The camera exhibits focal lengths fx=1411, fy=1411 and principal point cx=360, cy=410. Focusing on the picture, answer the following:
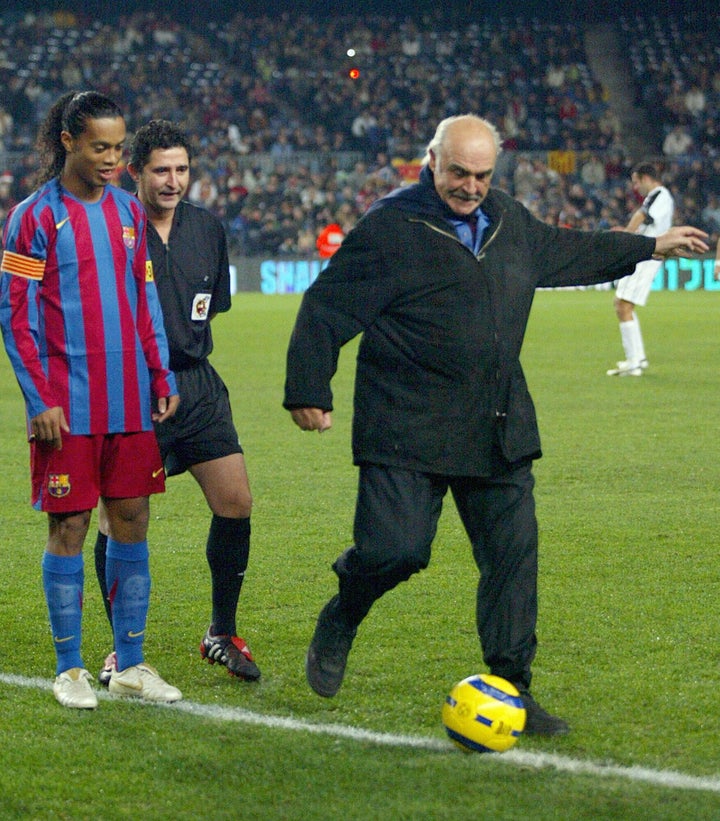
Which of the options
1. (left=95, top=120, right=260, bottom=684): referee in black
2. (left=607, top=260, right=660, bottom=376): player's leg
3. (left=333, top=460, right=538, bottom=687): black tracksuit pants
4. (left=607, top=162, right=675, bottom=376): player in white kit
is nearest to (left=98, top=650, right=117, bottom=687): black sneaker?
(left=95, top=120, right=260, bottom=684): referee in black

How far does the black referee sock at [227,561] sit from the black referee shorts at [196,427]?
0.24m

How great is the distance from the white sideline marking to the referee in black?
0.30m

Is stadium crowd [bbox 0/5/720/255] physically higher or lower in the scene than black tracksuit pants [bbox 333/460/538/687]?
higher

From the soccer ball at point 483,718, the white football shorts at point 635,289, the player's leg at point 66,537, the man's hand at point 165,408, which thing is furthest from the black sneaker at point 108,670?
the white football shorts at point 635,289

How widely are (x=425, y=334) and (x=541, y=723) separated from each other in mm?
1180

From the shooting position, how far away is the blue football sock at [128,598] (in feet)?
15.1

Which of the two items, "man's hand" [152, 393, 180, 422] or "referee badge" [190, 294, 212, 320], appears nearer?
"man's hand" [152, 393, 180, 422]

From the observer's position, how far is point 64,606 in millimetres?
4531

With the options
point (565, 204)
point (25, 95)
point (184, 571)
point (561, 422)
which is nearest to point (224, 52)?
point (25, 95)

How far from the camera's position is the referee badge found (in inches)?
193

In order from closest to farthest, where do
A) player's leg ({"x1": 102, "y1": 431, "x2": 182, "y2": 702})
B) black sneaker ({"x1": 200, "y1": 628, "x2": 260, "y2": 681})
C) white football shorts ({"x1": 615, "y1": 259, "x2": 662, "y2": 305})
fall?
player's leg ({"x1": 102, "y1": 431, "x2": 182, "y2": 702}), black sneaker ({"x1": 200, "y1": 628, "x2": 260, "y2": 681}), white football shorts ({"x1": 615, "y1": 259, "x2": 662, "y2": 305})

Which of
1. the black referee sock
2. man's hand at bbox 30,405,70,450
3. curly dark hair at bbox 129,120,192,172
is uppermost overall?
curly dark hair at bbox 129,120,192,172

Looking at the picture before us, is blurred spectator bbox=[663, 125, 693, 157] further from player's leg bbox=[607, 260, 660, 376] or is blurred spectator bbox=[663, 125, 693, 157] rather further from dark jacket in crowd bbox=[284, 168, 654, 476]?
dark jacket in crowd bbox=[284, 168, 654, 476]

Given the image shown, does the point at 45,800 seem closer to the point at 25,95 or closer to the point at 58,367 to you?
the point at 58,367
